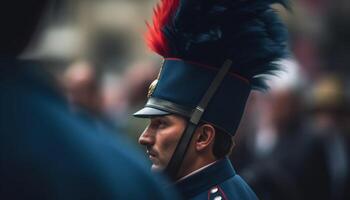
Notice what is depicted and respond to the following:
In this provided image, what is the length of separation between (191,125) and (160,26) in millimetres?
391

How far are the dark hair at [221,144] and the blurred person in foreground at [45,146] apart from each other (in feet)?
7.00

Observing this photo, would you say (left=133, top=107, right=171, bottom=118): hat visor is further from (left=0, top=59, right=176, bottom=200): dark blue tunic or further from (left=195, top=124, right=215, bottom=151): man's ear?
(left=0, top=59, right=176, bottom=200): dark blue tunic

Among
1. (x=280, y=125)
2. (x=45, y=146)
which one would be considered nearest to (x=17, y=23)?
(x=45, y=146)

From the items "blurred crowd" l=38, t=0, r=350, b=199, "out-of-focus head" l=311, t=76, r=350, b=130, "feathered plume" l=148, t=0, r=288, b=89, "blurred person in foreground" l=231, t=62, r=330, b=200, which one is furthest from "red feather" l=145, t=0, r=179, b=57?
"out-of-focus head" l=311, t=76, r=350, b=130

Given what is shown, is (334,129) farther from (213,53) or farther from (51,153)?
(51,153)

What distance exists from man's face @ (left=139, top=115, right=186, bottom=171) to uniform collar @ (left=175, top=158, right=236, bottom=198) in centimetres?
12

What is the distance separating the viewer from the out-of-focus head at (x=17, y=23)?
69.4 inches

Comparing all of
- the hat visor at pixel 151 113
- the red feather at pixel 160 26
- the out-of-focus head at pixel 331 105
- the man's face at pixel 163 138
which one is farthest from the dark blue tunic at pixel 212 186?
the out-of-focus head at pixel 331 105

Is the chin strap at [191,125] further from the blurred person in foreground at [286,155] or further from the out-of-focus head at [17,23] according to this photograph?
the blurred person in foreground at [286,155]

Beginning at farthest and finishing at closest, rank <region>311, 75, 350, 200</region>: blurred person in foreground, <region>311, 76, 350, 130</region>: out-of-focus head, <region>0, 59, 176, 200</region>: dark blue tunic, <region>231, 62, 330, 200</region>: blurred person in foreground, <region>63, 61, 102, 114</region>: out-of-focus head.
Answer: <region>311, 76, 350, 130</region>: out-of-focus head
<region>311, 75, 350, 200</region>: blurred person in foreground
<region>231, 62, 330, 200</region>: blurred person in foreground
<region>63, 61, 102, 114</region>: out-of-focus head
<region>0, 59, 176, 200</region>: dark blue tunic

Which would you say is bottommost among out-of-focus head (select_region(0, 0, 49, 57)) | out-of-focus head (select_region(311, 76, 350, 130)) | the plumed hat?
out-of-focus head (select_region(311, 76, 350, 130))

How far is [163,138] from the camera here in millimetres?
3914

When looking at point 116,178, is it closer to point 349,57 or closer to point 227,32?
point 227,32

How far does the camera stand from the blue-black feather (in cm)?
387
